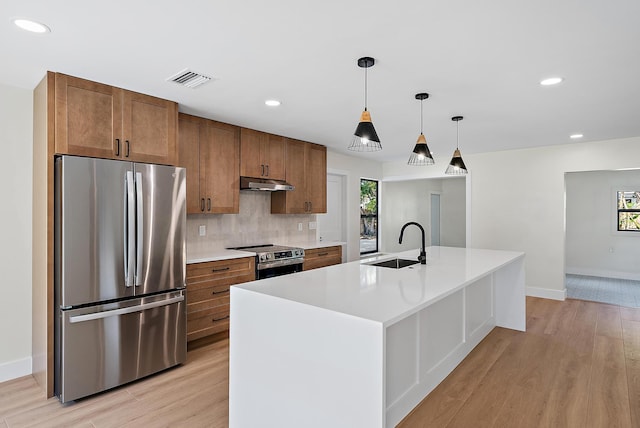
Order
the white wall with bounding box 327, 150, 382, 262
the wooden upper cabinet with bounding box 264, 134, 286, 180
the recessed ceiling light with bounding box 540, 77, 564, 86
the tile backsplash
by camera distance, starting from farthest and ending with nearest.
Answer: the white wall with bounding box 327, 150, 382, 262 < the wooden upper cabinet with bounding box 264, 134, 286, 180 < the tile backsplash < the recessed ceiling light with bounding box 540, 77, 564, 86

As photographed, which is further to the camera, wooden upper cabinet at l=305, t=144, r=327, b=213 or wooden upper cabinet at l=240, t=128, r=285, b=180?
wooden upper cabinet at l=305, t=144, r=327, b=213

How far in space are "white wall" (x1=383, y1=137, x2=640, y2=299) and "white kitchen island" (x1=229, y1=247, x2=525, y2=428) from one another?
3259 millimetres

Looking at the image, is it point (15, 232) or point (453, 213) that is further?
point (453, 213)

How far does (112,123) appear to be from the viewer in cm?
278

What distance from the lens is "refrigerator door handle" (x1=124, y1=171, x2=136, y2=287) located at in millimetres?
2721

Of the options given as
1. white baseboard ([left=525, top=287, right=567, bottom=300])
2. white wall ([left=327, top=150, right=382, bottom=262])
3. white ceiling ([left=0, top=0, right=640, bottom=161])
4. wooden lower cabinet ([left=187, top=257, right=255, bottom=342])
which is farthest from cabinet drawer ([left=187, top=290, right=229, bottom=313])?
white baseboard ([left=525, top=287, right=567, bottom=300])

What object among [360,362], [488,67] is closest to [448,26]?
[488,67]

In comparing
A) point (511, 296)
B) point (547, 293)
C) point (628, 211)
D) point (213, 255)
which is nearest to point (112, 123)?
point (213, 255)

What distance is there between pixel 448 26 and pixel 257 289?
177 centimetres

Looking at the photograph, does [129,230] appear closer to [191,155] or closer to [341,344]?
[191,155]

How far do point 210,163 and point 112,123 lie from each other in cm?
118

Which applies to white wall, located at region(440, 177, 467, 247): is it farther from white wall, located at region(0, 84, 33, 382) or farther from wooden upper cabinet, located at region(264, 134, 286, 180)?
white wall, located at region(0, 84, 33, 382)

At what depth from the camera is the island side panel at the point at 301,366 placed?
5.05ft

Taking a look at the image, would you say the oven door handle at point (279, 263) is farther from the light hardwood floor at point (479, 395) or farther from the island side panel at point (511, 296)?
the island side panel at point (511, 296)
